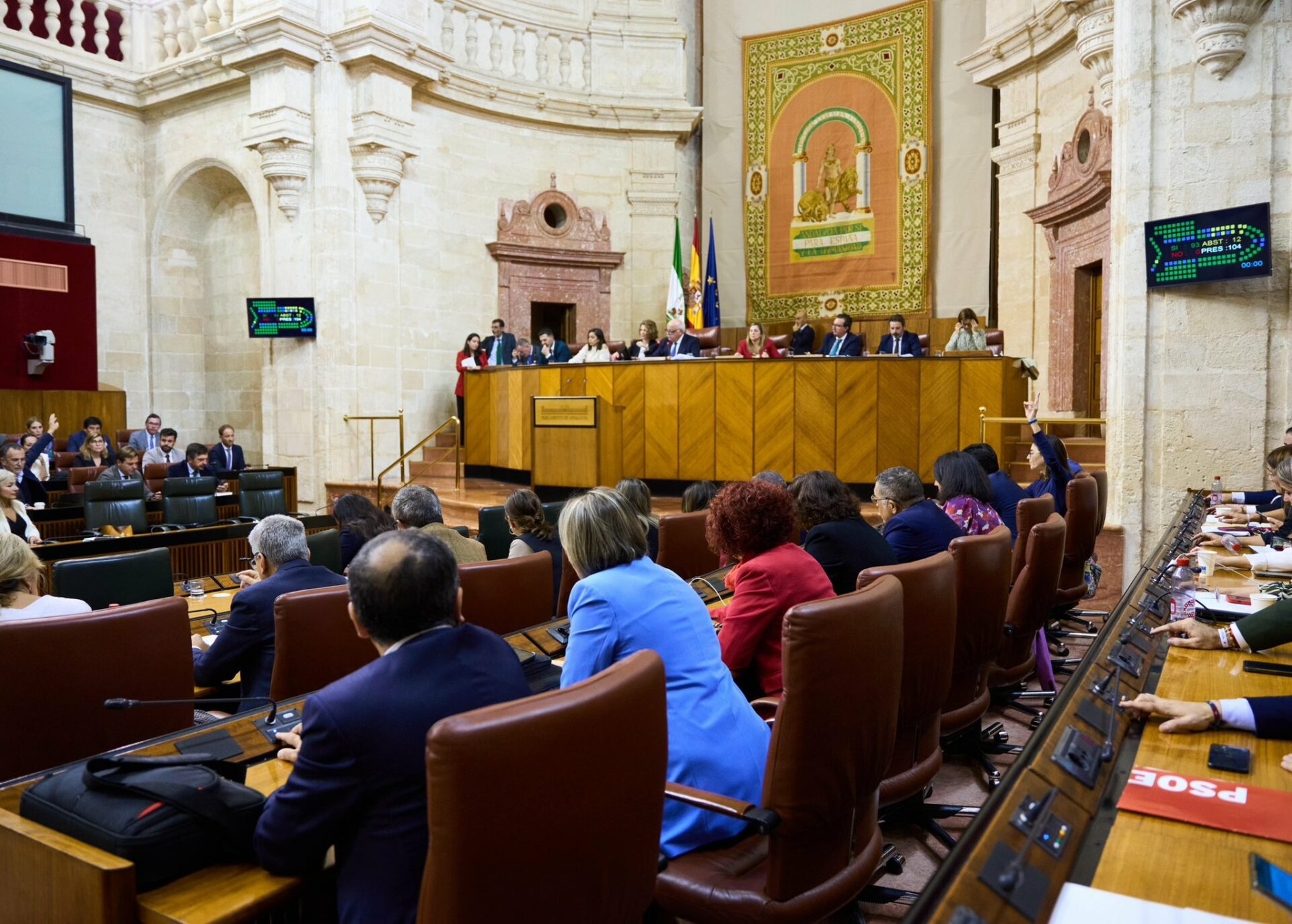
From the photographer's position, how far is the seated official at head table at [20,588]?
8.25 feet

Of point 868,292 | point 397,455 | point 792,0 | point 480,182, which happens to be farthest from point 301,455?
point 792,0

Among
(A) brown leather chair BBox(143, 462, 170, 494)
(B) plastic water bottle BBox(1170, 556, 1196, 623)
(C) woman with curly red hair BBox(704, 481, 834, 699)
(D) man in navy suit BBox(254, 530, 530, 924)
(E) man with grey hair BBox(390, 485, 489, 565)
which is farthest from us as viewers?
(A) brown leather chair BBox(143, 462, 170, 494)

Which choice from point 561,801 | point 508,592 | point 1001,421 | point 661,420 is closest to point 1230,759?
point 561,801

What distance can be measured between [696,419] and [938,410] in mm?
2089

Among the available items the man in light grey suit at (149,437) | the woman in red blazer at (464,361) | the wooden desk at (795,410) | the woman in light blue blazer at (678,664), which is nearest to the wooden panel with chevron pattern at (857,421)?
the wooden desk at (795,410)

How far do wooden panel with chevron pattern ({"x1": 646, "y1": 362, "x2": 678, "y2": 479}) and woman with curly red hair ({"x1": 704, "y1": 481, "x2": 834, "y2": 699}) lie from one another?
5858 mm

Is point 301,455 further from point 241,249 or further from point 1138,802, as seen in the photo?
point 1138,802

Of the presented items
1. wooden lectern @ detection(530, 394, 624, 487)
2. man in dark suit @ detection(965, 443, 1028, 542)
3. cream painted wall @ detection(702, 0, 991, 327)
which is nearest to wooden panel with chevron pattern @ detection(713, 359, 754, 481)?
wooden lectern @ detection(530, 394, 624, 487)

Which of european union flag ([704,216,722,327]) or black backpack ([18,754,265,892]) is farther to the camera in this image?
european union flag ([704,216,722,327])

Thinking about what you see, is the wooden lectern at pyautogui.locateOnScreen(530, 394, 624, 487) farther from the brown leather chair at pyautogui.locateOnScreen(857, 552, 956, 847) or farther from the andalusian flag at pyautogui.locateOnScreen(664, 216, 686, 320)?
the brown leather chair at pyautogui.locateOnScreen(857, 552, 956, 847)

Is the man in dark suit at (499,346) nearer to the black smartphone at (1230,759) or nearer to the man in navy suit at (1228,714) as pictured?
the man in navy suit at (1228,714)

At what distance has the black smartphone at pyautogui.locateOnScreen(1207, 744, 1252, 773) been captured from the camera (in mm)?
1503

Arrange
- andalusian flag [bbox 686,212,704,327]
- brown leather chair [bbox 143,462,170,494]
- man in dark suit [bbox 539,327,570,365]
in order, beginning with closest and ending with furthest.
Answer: brown leather chair [bbox 143,462,170,494] → man in dark suit [bbox 539,327,570,365] → andalusian flag [bbox 686,212,704,327]

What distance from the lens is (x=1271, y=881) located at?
1.14m
